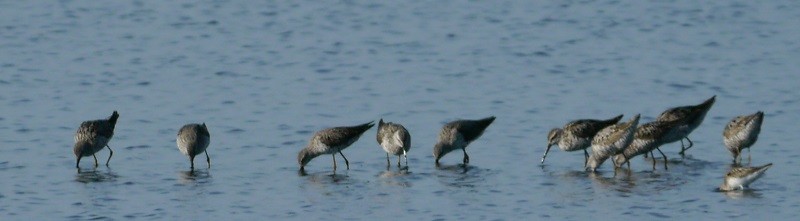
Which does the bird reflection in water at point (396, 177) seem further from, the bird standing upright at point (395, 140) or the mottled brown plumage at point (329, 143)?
the mottled brown plumage at point (329, 143)

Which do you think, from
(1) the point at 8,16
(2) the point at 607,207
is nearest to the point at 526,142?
(2) the point at 607,207

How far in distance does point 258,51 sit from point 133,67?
326 centimetres

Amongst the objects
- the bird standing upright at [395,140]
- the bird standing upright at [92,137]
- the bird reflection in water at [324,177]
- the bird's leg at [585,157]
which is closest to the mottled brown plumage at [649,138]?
the bird's leg at [585,157]

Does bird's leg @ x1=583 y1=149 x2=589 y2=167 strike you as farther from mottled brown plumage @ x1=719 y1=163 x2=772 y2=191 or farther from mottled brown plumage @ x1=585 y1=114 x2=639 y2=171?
mottled brown plumage @ x1=719 y1=163 x2=772 y2=191

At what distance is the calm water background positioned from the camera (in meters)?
22.2

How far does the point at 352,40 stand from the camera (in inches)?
1529

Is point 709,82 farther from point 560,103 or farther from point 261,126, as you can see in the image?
point 261,126

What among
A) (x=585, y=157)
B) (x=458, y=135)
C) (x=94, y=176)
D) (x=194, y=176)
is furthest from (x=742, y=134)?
(x=94, y=176)

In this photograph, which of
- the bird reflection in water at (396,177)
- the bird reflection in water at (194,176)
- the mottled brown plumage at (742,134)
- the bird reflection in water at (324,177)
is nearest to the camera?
the bird reflection in water at (396,177)

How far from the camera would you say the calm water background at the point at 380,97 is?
22.2 m

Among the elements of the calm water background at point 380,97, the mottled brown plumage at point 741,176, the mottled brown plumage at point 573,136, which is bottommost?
the calm water background at point 380,97

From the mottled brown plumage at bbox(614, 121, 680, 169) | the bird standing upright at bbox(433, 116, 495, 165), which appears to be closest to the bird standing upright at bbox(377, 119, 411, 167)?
the bird standing upright at bbox(433, 116, 495, 165)

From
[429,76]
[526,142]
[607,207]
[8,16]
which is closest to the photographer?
[607,207]

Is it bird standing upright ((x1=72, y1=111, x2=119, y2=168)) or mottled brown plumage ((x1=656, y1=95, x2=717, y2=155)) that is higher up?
mottled brown plumage ((x1=656, y1=95, x2=717, y2=155))
